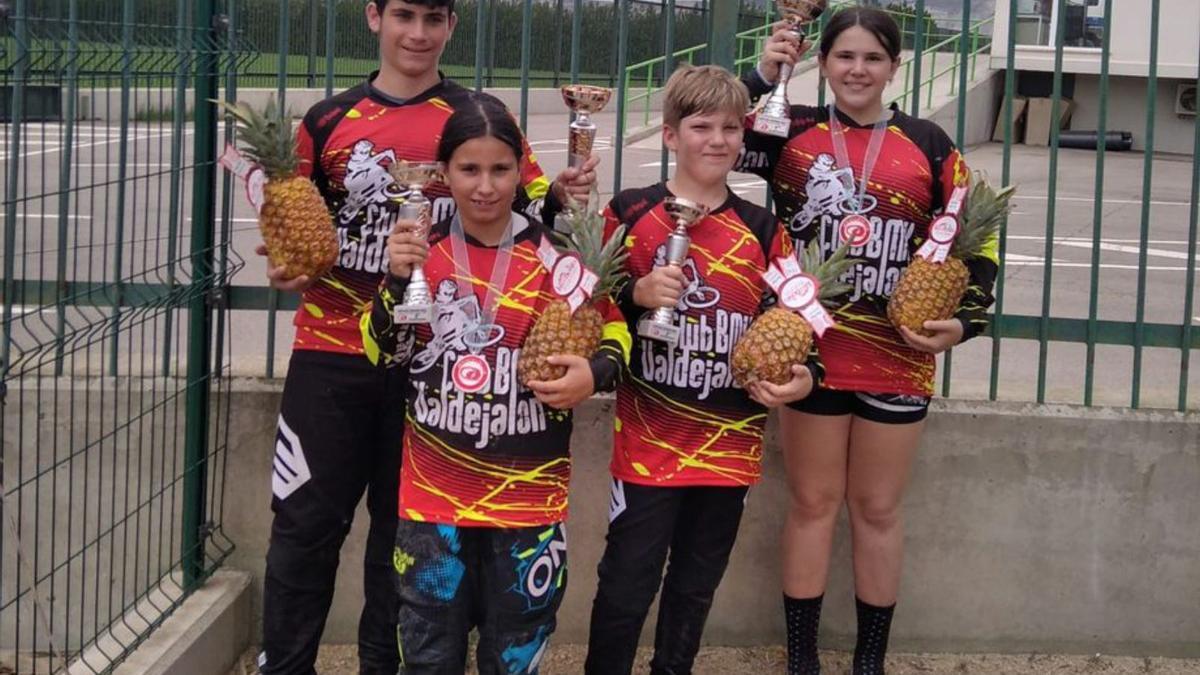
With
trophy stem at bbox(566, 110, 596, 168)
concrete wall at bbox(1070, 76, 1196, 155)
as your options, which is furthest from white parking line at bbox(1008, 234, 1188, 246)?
trophy stem at bbox(566, 110, 596, 168)

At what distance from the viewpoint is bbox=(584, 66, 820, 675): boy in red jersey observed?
3889 millimetres

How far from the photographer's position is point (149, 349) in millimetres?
5234

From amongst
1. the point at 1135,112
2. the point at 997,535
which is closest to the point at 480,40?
the point at 997,535

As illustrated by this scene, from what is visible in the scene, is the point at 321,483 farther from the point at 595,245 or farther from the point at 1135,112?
the point at 1135,112

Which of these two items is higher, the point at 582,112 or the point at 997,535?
the point at 582,112

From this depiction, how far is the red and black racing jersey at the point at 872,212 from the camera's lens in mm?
4188

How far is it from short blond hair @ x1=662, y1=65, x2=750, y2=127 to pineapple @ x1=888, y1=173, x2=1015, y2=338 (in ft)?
2.41

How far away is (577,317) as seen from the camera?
11.8 ft

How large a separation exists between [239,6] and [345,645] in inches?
94.3

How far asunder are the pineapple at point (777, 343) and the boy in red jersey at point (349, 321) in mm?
640

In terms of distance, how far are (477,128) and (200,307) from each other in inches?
63.9

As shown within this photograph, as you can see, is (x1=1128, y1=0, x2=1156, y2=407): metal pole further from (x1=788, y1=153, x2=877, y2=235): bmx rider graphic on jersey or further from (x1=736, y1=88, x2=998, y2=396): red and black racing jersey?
(x1=788, y1=153, x2=877, y2=235): bmx rider graphic on jersey

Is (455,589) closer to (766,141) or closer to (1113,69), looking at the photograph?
(766,141)

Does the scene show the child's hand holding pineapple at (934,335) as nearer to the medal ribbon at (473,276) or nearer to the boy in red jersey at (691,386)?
the boy in red jersey at (691,386)
